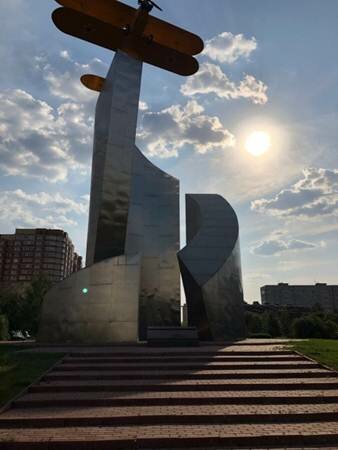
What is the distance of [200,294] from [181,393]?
863 centimetres

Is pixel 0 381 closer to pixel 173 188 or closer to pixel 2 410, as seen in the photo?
pixel 2 410

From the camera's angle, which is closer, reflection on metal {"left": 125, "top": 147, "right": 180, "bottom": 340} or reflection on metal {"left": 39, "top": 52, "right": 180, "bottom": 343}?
reflection on metal {"left": 39, "top": 52, "right": 180, "bottom": 343}

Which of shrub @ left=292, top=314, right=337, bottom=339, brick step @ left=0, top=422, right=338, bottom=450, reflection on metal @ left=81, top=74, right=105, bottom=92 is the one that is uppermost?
reflection on metal @ left=81, top=74, right=105, bottom=92

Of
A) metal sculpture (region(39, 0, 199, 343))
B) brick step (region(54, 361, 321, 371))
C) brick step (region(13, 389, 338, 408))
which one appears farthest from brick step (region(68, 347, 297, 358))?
brick step (region(13, 389, 338, 408))

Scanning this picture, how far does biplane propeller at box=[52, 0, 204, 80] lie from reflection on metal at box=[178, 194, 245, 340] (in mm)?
7663

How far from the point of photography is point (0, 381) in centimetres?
857

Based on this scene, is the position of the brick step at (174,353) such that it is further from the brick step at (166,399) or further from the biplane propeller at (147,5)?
the biplane propeller at (147,5)

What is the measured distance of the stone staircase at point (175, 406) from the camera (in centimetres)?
603

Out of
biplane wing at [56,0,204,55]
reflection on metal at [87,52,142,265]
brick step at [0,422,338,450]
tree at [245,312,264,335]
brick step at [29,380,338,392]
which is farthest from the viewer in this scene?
tree at [245,312,264,335]

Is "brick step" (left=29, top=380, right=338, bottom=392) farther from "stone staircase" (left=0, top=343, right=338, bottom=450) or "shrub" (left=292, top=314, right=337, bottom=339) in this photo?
"shrub" (left=292, top=314, right=337, bottom=339)

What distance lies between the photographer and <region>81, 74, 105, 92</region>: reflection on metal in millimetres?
20594

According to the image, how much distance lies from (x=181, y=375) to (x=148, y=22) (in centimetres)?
1554

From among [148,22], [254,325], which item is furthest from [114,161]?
[254,325]

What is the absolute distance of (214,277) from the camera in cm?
1727
